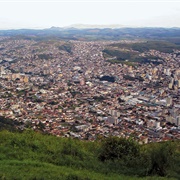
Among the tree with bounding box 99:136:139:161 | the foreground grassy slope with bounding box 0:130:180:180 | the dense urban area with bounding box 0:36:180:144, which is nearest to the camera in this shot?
the foreground grassy slope with bounding box 0:130:180:180

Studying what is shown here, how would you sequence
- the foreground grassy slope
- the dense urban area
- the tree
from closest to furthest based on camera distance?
the foreground grassy slope
the tree
the dense urban area

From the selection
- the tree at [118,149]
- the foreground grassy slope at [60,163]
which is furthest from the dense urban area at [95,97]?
the foreground grassy slope at [60,163]

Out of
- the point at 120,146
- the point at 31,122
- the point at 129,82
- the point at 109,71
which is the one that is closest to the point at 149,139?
the point at 31,122

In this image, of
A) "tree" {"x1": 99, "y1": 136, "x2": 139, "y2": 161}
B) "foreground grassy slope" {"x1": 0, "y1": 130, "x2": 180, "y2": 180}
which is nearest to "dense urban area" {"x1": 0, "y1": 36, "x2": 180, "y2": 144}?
"tree" {"x1": 99, "y1": 136, "x2": 139, "y2": 161}

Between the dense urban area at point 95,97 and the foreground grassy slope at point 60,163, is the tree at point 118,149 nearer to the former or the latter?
the foreground grassy slope at point 60,163

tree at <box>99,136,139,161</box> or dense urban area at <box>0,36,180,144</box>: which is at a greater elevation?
tree at <box>99,136,139,161</box>

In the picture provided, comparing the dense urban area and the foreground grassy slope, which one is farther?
the dense urban area

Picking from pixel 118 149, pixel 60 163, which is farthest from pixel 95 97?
pixel 60 163

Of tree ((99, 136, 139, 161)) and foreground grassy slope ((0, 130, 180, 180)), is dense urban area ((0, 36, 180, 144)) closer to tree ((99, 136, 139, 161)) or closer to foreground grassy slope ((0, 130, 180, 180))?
A: tree ((99, 136, 139, 161))
